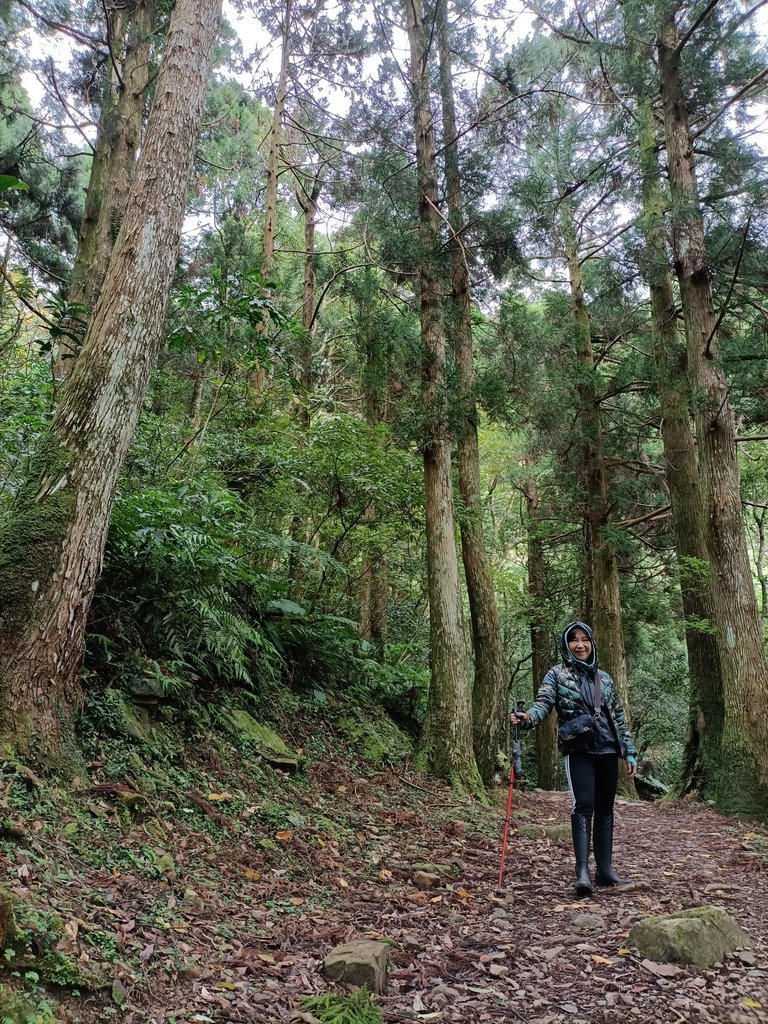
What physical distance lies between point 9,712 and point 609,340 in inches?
501

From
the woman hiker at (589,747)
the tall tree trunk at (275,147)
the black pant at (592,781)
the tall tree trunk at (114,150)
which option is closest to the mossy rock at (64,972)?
the woman hiker at (589,747)

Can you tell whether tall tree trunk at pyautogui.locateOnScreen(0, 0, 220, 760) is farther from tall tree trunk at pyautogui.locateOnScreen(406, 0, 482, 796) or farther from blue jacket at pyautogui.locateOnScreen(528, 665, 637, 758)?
tall tree trunk at pyautogui.locateOnScreen(406, 0, 482, 796)

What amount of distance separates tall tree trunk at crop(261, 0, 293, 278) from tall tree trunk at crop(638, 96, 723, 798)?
6248 mm

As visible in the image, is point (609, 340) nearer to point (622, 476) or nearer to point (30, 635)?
point (622, 476)

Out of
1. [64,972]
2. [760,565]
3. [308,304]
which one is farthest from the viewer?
[760,565]

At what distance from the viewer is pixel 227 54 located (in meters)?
12.9

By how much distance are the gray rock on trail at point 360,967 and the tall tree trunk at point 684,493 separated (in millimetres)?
6900

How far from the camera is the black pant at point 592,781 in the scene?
435 cm

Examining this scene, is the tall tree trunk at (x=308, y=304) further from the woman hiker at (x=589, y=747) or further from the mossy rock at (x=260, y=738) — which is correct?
the woman hiker at (x=589, y=747)

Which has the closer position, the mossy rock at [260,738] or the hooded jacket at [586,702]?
the hooded jacket at [586,702]

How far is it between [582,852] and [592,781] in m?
0.47

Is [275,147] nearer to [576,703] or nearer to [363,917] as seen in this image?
[576,703]

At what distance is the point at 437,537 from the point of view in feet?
27.2

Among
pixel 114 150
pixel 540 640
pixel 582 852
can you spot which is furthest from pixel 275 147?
pixel 540 640
